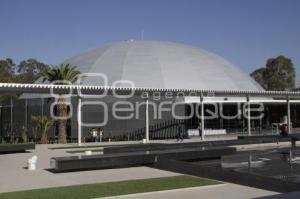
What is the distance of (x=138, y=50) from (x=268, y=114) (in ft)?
53.1

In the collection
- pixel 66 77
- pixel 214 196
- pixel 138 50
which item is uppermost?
pixel 138 50

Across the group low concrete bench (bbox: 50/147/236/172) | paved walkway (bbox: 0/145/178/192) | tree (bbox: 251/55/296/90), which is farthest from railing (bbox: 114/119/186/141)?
tree (bbox: 251/55/296/90)

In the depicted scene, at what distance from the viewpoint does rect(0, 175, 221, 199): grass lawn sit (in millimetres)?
11875

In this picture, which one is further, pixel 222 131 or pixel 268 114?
pixel 268 114

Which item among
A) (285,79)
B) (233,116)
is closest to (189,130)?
(233,116)

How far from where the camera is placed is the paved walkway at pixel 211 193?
1164 centimetres

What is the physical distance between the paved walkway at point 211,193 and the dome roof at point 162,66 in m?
34.5

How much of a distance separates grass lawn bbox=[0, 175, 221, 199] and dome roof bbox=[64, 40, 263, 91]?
33010 millimetres

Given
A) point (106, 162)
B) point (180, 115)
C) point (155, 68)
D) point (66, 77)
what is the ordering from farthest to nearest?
point (155, 68) → point (180, 115) → point (66, 77) → point (106, 162)

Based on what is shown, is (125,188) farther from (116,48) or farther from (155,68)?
(116,48)

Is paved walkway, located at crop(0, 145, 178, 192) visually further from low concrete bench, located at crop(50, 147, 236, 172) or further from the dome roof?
the dome roof

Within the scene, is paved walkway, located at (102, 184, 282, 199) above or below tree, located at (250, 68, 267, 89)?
below

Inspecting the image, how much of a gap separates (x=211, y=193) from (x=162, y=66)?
3888 centimetres

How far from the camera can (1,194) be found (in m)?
12.2
